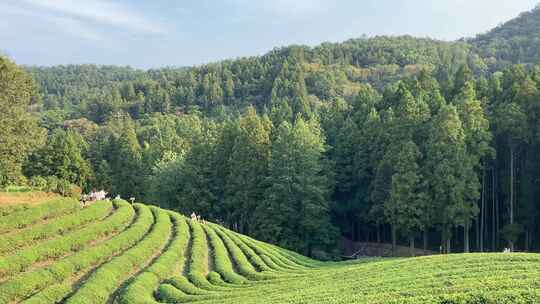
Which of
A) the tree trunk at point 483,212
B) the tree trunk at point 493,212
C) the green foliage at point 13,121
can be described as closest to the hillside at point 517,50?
the tree trunk at point 493,212

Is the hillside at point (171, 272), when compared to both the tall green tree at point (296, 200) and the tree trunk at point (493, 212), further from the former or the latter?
the tree trunk at point (493, 212)

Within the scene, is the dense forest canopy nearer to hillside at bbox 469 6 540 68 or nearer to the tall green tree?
the tall green tree

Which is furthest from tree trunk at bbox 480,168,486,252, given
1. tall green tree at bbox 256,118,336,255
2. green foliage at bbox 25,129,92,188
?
green foliage at bbox 25,129,92,188

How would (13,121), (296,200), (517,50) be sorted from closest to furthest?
1. (13,121)
2. (296,200)
3. (517,50)

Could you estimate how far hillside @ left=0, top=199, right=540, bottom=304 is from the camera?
514 inches

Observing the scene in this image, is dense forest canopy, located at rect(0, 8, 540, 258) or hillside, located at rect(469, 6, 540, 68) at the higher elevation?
hillside, located at rect(469, 6, 540, 68)

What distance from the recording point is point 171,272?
2208cm

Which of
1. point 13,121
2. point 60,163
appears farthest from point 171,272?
point 60,163

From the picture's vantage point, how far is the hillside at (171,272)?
13.1m

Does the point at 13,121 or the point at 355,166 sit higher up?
the point at 13,121

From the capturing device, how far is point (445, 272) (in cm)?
1608

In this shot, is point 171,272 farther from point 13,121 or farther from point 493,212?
point 493,212

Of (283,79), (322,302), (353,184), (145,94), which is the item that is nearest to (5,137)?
(322,302)

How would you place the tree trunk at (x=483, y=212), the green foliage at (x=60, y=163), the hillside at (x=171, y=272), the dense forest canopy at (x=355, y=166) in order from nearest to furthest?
the hillside at (x=171, y=272)
the dense forest canopy at (x=355, y=166)
the tree trunk at (x=483, y=212)
the green foliage at (x=60, y=163)
